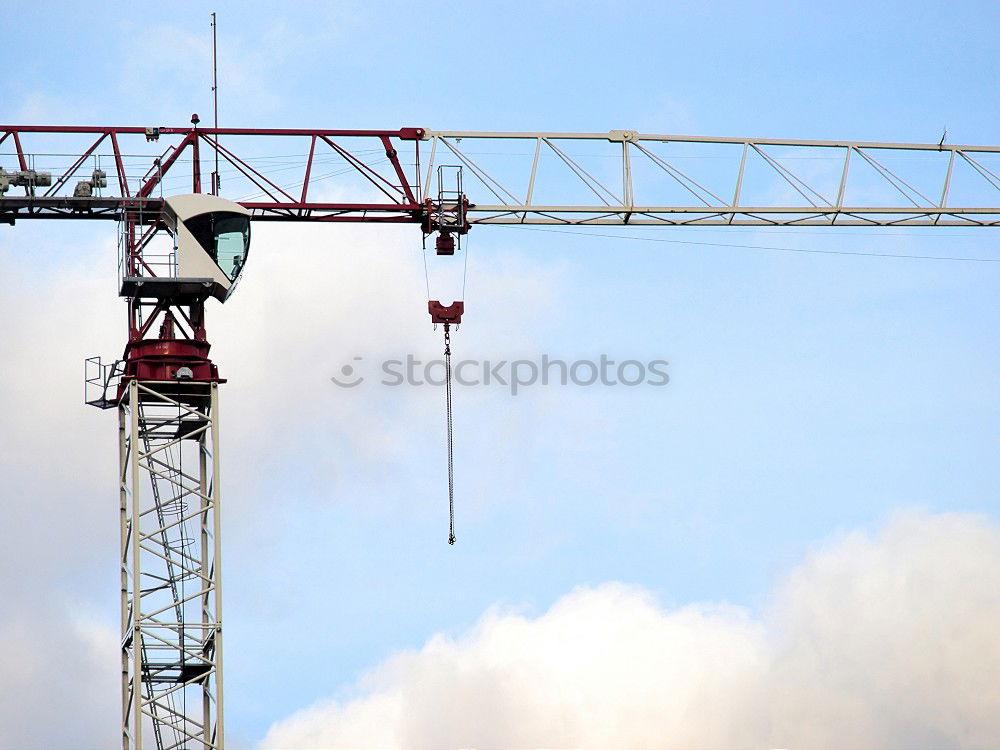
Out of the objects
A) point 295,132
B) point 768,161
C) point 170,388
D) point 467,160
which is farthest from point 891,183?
point 170,388

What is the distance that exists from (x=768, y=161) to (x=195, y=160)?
23044mm

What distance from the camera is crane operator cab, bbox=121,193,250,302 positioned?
284 ft

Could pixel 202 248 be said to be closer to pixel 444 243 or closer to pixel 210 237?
pixel 210 237

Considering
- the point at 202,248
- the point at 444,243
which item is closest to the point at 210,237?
the point at 202,248

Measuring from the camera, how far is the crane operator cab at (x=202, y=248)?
86688 mm

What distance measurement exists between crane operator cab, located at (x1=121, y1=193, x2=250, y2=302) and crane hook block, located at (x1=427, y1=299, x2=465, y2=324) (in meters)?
7.62

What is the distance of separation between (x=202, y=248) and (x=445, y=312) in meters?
10.0

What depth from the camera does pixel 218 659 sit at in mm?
85062

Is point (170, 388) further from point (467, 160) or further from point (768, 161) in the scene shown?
point (768, 161)

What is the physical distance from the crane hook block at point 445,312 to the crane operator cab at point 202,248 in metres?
7.62

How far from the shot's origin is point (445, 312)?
299 ft

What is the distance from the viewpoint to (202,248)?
87688mm

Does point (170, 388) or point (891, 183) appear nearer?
point (170, 388)

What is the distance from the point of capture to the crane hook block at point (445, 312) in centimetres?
9088
